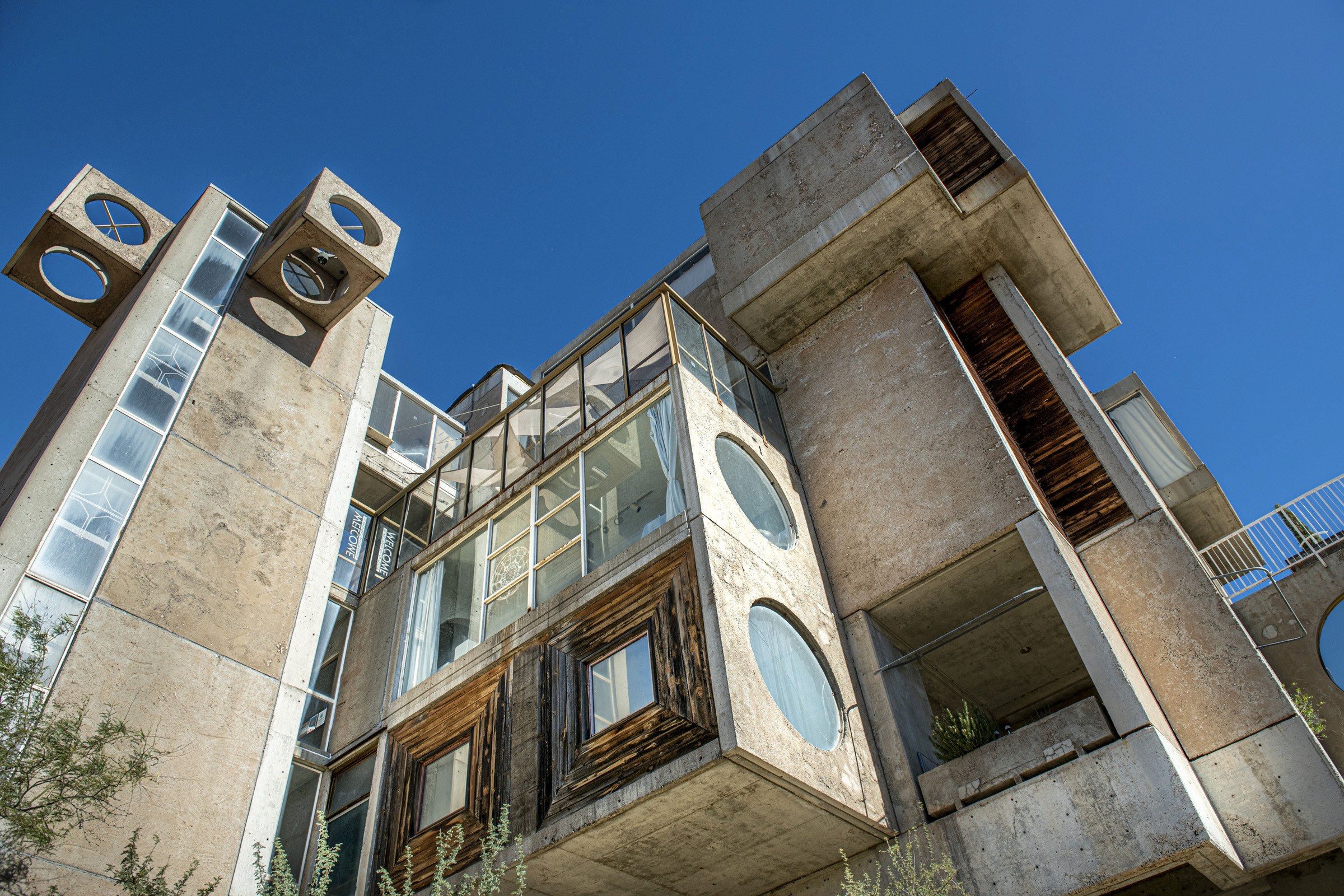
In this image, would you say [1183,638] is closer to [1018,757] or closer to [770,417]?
[1018,757]

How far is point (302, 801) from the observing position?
13.8 m

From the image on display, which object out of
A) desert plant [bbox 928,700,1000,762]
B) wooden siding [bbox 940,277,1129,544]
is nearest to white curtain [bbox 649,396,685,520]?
desert plant [bbox 928,700,1000,762]

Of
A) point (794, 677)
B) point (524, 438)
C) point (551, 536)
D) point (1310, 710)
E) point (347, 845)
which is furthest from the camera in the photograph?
point (524, 438)

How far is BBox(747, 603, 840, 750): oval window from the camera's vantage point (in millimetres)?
10406

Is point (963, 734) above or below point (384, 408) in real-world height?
below

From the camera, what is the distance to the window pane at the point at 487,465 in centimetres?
1569

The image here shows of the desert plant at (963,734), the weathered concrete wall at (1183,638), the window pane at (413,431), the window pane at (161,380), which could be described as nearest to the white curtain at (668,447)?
the desert plant at (963,734)

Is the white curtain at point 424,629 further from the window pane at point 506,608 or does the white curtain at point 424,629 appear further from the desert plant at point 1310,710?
the desert plant at point 1310,710

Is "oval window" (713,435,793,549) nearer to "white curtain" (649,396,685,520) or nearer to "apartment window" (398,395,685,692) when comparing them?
"white curtain" (649,396,685,520)

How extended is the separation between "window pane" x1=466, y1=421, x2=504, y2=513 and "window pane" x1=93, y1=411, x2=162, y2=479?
200 inches

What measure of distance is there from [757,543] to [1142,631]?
5.15 meters

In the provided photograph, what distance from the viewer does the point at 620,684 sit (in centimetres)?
1063

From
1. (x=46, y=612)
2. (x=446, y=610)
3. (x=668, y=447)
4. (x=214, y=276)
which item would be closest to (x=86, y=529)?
(x=46, y=612)

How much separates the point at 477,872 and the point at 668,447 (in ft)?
19.6
